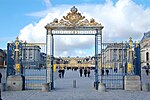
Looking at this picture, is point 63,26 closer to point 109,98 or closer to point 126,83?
point 126,83

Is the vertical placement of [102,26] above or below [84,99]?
above

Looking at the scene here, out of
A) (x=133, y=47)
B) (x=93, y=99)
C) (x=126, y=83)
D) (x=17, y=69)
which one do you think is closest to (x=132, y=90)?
(x=126, y=83)

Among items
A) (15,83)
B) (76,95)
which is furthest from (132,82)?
(15,83)

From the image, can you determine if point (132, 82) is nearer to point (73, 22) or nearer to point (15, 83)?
point (73, 22)

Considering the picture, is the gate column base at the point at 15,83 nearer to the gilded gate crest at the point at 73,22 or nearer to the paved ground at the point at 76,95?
the paved ground at the point at 76,95

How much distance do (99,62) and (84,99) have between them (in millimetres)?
8516

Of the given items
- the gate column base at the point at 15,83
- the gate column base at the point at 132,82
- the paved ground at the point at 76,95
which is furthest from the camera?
the gate column base at the point at 132,82

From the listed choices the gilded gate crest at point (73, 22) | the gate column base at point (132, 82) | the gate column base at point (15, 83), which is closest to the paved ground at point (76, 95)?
the gate column base at point (15, 83)

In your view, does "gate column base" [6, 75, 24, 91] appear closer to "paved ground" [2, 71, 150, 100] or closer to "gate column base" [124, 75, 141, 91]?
"paved ground" [2, 71, 150, 100]

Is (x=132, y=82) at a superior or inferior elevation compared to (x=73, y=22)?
inferior

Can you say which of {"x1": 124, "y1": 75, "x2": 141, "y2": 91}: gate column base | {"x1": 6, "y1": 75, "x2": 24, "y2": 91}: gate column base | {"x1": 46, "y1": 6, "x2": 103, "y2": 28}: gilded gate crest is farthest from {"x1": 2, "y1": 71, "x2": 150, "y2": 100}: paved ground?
{"x1": 46, "y1": 6, "x2": 103, "y2": 28}: gilded gate crest

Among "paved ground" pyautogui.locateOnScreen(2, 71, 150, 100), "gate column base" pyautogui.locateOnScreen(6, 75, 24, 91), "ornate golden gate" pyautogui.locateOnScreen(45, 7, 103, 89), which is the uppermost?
"ornate golden gate" pyautogui.locateOnScreen(45, 7, 103, 89)

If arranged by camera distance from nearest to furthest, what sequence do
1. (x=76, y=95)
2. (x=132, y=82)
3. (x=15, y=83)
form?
(x=76, y=95) → (x=15, y=83) → (x=132, y=82)

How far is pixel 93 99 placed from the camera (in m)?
15.7
